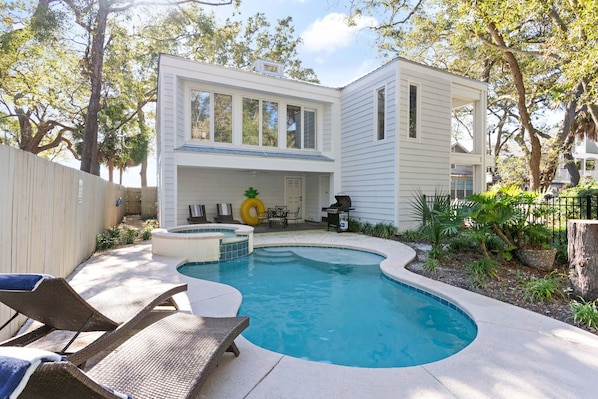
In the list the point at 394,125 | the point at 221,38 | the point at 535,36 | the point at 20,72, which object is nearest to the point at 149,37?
the point at 221,38

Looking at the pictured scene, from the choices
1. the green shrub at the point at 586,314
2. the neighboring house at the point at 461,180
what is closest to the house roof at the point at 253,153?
the green shrub at the point at 586,314

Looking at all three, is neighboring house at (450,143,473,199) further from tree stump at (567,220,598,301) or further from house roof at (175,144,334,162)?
tree stump at (567,220,598,301)

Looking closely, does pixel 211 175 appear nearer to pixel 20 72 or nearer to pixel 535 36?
pixel 20 72

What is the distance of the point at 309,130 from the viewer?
12211mm

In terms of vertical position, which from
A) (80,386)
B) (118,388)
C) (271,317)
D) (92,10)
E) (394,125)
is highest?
(92,10)

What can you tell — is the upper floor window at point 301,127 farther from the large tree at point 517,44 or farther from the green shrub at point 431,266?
the green shrub at point 431,266

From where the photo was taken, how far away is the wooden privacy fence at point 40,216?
9.22 ft

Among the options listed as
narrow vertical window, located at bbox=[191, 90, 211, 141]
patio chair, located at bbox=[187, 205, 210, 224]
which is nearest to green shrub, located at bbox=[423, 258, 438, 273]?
narrow vertical window, located at bbox=[191, 90, 211, 141]

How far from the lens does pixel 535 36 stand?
12.1m

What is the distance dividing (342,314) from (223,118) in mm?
8473

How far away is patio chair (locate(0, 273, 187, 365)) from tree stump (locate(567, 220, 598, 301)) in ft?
16.1

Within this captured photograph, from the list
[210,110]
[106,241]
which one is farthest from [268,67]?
[106,241]

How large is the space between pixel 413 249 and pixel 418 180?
311 cm

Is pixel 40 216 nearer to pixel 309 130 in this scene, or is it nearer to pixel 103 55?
pixel 309 130
